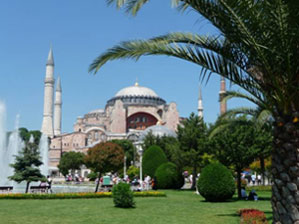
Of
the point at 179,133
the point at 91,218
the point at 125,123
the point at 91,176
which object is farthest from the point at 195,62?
the point at 125,123

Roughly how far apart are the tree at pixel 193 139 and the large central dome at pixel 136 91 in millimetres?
55415

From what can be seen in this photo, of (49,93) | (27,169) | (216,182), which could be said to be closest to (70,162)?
(49,93)

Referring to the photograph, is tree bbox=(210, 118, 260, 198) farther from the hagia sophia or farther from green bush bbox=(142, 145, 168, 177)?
the hagia sophia

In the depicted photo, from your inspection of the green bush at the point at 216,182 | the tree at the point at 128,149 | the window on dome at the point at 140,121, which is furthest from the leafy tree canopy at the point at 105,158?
the window on dome at the point at 140,121

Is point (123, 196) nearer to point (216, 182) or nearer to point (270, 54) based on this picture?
point (216, 182)

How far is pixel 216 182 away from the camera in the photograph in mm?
13430

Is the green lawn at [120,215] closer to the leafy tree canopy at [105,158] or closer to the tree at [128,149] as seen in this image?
the leafy tree canopy at [105,158]

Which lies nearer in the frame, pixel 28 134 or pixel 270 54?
pixel 270 54

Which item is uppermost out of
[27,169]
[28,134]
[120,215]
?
[28,134]

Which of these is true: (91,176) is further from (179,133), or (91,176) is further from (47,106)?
(47,106)

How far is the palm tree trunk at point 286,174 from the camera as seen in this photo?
5.59 metres

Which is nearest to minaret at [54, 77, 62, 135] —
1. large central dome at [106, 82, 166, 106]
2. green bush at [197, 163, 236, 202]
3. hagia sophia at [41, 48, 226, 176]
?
hagia sophia at [41, 48, 226, 176]

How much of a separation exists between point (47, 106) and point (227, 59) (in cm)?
5988

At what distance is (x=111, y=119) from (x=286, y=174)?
66302mm
